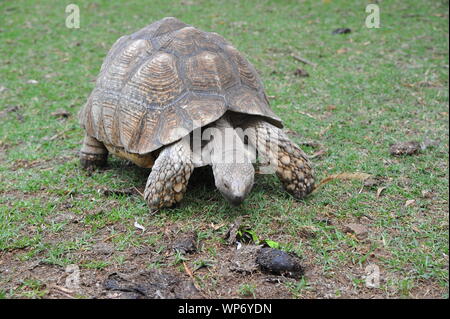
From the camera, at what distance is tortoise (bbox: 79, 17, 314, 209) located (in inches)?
129

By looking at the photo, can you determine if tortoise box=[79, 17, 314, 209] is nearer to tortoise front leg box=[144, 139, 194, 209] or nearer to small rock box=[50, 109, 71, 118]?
tortoise front leg box=[144, 139, 194, 209]

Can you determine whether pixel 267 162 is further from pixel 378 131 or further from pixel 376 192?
pixel 378 131

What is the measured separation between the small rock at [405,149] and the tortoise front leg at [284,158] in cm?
103

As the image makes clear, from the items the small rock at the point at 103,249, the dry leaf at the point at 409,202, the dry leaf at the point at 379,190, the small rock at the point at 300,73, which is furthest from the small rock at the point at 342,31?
the small rock at the point at 103,249

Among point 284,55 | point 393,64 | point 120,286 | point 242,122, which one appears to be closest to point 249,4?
point 284,55

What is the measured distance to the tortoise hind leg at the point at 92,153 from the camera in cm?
407

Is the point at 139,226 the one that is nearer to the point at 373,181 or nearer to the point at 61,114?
the point at 373,181

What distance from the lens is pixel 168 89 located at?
3.47 m

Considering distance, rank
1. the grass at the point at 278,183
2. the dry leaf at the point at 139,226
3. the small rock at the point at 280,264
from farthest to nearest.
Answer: the dry leaf at the point at 139,226
the grass at the point at 278,183
the small rock at the point at 280,264

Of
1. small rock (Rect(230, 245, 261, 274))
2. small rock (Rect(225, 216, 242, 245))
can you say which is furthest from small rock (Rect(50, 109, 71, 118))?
small rock (Rect(230, 245, 261, 274))

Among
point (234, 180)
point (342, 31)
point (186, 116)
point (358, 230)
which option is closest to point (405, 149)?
point (358, 230)

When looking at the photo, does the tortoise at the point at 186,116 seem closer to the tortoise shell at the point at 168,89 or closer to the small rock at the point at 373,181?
the tortoise shell at the point at 168,89

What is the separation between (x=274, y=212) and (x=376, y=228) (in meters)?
0.66

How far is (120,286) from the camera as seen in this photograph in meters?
2.55
